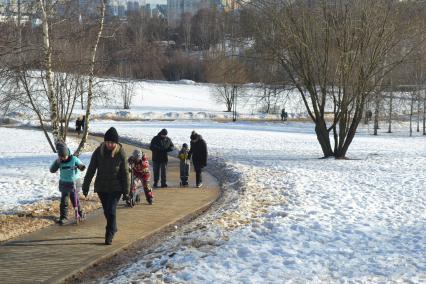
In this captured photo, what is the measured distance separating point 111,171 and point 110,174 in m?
0.05

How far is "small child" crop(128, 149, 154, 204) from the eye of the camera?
483 inches

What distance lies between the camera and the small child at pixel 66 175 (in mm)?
10148

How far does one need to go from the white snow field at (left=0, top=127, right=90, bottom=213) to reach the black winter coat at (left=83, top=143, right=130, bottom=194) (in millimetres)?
3317

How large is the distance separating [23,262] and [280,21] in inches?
603

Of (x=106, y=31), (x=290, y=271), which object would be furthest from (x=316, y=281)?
(x=106, y=31)

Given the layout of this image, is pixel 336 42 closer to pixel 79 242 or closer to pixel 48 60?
pixel 48 60

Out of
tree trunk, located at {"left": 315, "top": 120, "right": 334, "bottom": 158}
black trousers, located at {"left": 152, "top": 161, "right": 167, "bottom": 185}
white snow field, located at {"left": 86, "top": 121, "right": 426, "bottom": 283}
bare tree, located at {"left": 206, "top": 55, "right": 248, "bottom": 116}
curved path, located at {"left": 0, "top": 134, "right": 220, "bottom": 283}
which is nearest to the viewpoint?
white snow field, located at {"left": 86, "top": 121, "right": 426, "bottom": 283}

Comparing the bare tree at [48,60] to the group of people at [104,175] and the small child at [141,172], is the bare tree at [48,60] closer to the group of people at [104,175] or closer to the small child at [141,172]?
the small child at [141,172]

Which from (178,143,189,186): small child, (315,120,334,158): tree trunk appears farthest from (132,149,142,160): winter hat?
(315,120,334,158): tree trunk

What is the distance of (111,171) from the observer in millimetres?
8625

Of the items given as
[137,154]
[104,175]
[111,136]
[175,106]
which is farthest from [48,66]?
[175,106]

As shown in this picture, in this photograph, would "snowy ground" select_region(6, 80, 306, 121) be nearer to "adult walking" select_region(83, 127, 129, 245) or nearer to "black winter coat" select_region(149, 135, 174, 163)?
"black winter coat" select_region(149, 135, 174, 163)

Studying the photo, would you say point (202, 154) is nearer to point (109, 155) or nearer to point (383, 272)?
point (109, 155)

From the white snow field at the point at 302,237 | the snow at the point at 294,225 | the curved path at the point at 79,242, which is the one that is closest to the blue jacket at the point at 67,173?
the curved path at the point at 79,242
